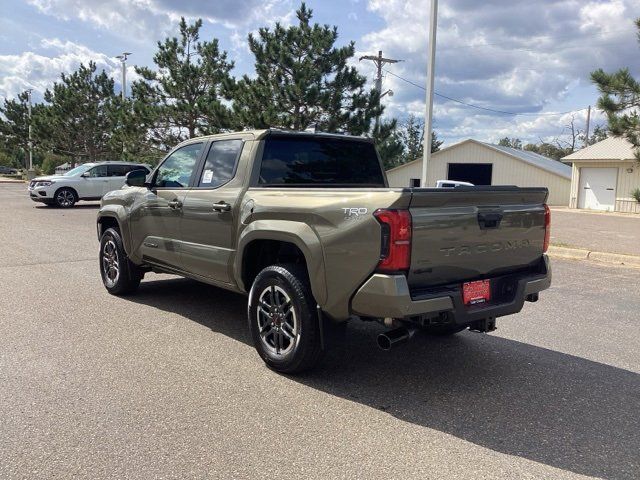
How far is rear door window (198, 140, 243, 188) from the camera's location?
5133mm

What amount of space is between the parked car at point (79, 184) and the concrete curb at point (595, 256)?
49.8 ft

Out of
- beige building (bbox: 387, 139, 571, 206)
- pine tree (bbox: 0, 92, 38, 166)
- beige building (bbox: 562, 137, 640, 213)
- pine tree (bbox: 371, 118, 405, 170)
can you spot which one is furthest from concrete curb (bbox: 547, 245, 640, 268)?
pine tree (bbox: 0, 92, 38, 166)

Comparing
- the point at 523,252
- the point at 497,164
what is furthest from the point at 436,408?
the point at 497,164

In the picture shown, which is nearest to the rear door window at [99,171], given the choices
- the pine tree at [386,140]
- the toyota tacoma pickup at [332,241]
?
the pine tree at [386,140]

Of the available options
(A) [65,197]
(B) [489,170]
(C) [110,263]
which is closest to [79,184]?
(A) [65,197]

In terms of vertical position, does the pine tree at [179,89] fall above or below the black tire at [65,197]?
above

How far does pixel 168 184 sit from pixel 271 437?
348 cm

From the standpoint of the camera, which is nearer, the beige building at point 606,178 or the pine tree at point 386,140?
the pine tree at point 386,140

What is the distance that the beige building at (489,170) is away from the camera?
3297cm

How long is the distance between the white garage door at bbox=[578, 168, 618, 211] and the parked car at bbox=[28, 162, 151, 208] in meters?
22.6

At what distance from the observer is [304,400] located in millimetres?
A: 3887

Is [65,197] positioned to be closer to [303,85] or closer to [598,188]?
[303,85]

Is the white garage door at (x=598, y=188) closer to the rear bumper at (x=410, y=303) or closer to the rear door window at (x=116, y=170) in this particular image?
the rear door window at (x=116, y=170)

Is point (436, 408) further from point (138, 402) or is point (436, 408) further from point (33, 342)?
point (33, 342)
